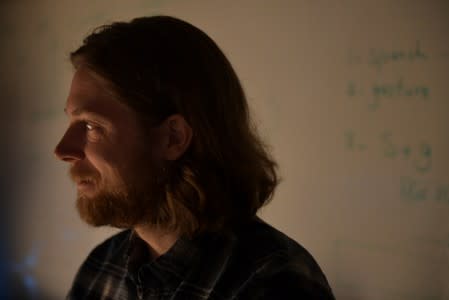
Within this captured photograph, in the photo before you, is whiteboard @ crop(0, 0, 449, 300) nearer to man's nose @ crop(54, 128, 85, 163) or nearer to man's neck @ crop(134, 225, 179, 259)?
man's neck @ crop(134, 225, 179, 259)

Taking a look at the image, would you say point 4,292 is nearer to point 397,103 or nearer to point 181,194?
point 181,194

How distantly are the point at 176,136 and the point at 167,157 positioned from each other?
0.14 ft

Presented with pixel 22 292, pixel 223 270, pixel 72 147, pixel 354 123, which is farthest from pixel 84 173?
pixel 22 292

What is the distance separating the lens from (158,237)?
2.61 ft

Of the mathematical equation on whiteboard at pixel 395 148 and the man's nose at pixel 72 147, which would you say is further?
the mathematical equation on whiteboard at pixel 395 148

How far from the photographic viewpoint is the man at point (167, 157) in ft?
2.41

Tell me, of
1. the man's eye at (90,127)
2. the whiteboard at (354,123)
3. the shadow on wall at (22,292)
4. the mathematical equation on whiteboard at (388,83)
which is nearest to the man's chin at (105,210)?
the man's eye at (90,127)

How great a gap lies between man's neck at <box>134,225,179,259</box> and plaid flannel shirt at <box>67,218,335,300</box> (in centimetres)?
3

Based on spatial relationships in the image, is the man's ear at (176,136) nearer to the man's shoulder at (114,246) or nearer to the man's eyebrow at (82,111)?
the man's eyebrow at (82,111)

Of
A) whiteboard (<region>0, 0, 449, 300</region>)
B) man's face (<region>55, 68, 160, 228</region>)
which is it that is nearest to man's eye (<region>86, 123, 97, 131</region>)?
man's face (<region>55, 68, 160, 228</region>)

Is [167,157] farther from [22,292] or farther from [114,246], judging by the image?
[22,292]

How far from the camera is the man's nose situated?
2.42 ft

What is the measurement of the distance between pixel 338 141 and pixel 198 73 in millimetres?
434

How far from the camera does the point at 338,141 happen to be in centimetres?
101
